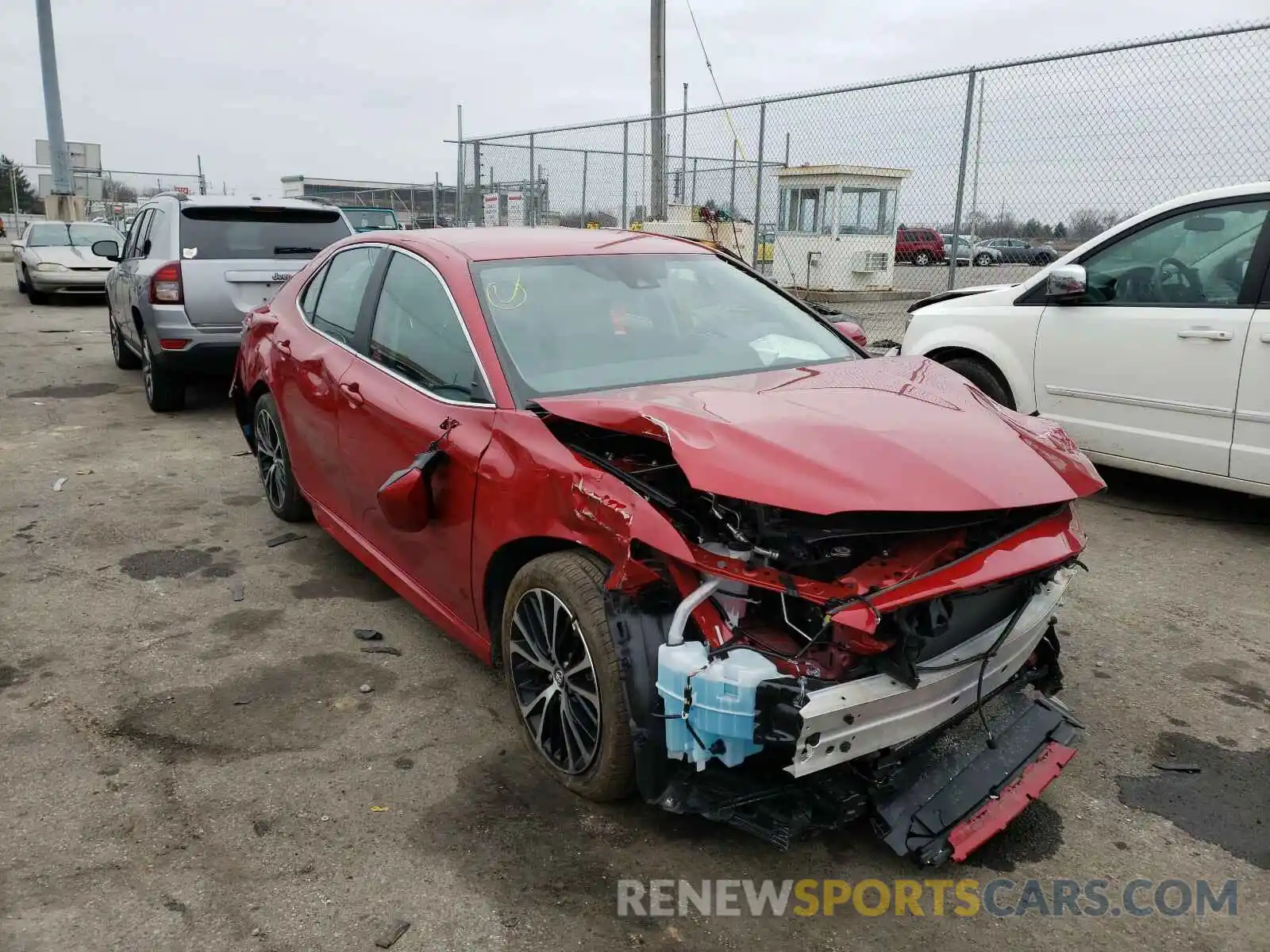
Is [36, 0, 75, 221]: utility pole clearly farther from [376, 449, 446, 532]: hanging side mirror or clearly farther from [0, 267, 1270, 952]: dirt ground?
[376, 449, 446, 532]: hanging side mirror

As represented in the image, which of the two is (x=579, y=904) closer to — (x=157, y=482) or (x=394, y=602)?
(x=394, y=602)

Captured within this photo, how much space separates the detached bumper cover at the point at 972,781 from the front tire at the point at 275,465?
3.48 meters

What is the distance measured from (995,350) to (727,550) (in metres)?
4.33

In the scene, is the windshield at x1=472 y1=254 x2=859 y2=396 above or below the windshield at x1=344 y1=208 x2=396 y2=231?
below

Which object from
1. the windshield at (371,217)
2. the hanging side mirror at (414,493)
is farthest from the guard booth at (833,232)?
the hanging side mirror at (414,493)

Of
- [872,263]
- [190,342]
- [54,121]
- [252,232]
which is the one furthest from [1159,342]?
[54,121]

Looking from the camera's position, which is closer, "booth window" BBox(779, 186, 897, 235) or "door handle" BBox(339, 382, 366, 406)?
"door handle" BBox(339, 382, 366, 406)

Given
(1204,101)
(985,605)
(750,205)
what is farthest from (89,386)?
(1204,101)

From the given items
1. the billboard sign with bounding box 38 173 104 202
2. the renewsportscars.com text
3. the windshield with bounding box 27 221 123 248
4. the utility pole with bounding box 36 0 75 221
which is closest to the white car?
the renewsportscars.com text

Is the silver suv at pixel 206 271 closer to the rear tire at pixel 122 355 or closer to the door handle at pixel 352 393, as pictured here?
the rear tire at pixel 122 355

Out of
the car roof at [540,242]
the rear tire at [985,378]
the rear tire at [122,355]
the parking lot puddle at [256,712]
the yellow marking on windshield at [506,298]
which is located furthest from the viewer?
the rear tire at [122,355]

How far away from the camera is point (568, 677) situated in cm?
280

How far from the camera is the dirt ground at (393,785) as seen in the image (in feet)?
7.91

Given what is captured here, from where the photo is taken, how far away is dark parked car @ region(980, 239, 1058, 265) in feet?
28.2
